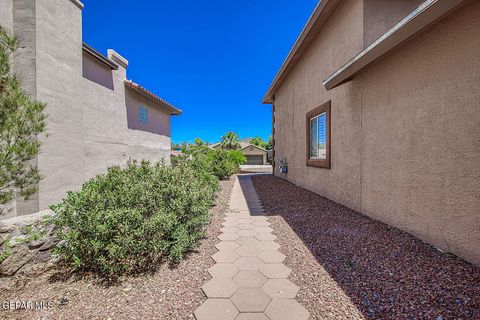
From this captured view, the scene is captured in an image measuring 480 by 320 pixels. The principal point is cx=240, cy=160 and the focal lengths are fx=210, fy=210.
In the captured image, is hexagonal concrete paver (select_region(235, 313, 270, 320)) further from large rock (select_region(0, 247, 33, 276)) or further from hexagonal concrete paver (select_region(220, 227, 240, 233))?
large rock (select_region(0, 247, 33, 276))

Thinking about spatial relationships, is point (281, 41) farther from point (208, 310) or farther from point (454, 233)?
point (208, 310)

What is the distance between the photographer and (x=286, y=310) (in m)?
1.96

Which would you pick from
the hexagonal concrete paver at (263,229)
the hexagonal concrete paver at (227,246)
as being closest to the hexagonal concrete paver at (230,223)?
the hexagonal concrete paver at (263,229)

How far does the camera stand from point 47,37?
4281 millimetres

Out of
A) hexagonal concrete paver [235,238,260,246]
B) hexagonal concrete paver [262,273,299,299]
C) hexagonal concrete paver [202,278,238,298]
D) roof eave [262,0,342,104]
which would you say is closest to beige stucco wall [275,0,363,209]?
roof eave [262,0,342,104]

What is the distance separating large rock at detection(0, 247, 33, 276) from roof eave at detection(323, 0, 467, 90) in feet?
19.5

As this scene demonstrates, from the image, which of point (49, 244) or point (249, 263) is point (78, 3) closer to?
point (49, 244)

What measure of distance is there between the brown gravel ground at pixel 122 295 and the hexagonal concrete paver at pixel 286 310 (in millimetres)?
696

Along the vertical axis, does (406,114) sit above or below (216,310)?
above

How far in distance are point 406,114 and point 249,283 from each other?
365 centimetres

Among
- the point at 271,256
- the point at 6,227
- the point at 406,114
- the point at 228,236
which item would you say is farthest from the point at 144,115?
the point at 406,114

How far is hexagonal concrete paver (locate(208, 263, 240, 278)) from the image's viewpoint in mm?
2553

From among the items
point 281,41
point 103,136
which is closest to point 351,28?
point 103,136

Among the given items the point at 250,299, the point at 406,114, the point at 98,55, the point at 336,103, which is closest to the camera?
the point at 250,299
